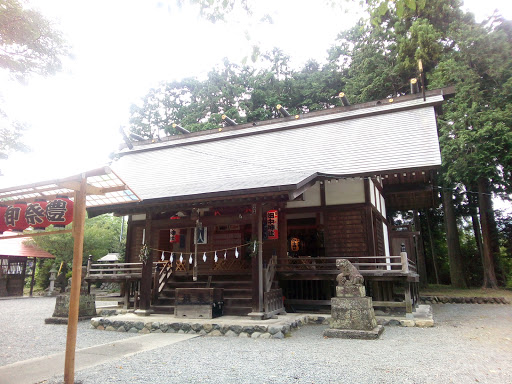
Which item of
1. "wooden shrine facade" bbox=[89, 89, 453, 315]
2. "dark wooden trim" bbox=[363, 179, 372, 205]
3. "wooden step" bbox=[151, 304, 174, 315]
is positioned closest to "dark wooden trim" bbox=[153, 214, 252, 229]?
"wooden shrine facade" bbox=[89, 89, 453, 315]

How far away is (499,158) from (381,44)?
35.2 feet

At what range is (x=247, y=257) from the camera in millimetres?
11828

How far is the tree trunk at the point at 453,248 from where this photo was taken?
18.3 m

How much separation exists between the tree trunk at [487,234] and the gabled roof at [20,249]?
23901 mm

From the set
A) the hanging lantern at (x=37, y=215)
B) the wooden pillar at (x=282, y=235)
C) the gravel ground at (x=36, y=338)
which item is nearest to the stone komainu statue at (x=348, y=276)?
the wooden pillar at (x=282, y=235)

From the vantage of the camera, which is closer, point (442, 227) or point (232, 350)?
point (232, 350)

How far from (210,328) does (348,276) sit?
126 inches

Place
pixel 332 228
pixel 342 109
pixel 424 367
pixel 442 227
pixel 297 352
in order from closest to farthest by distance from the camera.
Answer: pixel 424 367 < pixel 297 352 < pixel 332 228 < pixel 342 109 < pixel 442 227

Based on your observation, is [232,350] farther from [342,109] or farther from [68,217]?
[342,109]

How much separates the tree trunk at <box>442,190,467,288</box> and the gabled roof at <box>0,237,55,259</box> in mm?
23051

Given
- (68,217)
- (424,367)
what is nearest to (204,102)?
(68,217)

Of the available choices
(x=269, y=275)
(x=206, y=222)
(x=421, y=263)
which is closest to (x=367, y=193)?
(x=269, y=275)

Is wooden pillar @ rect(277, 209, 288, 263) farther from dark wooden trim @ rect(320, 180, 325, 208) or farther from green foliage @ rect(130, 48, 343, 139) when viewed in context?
green foliage @ rect(130, 48, 343, 139)

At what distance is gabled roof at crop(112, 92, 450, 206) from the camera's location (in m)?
9.84
